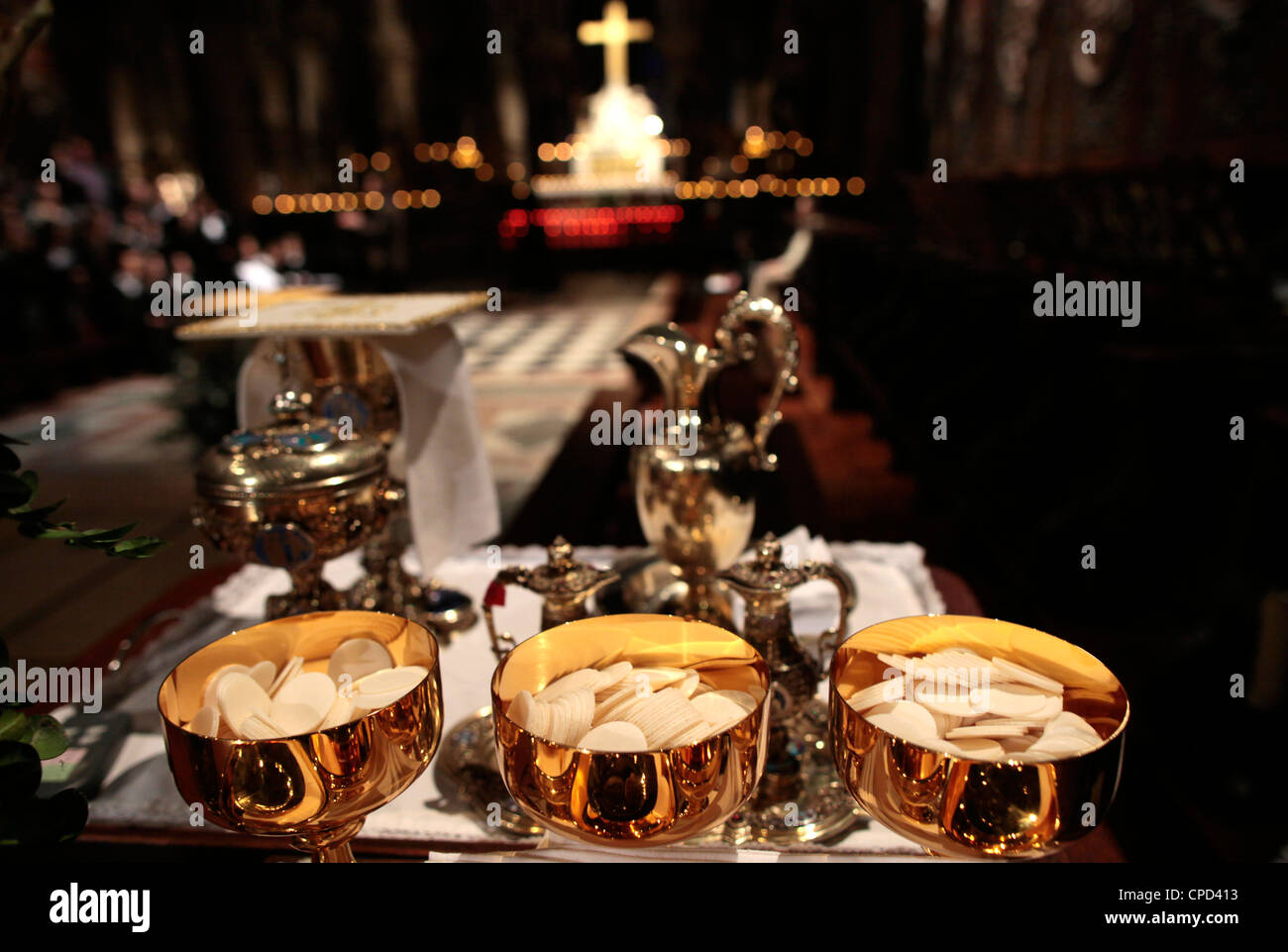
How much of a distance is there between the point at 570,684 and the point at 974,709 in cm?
25

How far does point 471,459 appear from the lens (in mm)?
1226

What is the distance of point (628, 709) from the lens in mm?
521

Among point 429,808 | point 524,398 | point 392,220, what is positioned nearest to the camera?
point 429,808

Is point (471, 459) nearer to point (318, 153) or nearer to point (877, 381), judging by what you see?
point (877, 381)

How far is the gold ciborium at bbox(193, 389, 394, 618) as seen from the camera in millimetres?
849

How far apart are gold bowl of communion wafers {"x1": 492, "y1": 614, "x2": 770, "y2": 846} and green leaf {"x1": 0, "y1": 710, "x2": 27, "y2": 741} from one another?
0.25 metres

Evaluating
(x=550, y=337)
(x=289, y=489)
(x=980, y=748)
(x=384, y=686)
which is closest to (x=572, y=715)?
(x=384, y=686)

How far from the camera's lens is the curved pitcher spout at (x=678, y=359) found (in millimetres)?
948

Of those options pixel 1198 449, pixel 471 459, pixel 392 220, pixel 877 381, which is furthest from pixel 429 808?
pixel 392 220

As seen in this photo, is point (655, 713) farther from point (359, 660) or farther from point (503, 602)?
point (503, 602)

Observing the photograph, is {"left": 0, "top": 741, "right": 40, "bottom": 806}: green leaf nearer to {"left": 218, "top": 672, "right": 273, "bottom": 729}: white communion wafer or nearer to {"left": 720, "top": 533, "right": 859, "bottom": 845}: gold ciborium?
{"left": 218, "top": 672, "right": 273, "bottom": 729}: white communion wafer

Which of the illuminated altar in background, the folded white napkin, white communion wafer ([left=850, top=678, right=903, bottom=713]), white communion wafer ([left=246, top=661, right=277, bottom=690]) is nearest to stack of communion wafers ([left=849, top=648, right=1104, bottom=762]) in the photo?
white communion wafer ([left=850, top=678, right=903, bottom=713])

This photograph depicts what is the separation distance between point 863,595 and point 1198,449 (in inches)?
46.8

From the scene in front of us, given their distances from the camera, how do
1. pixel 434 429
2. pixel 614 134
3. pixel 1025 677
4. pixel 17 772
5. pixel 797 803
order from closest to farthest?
pixel 17 772 < pixel 1025 677 < pixel 797 803 < pixel 434 429 < pixel 614 134
